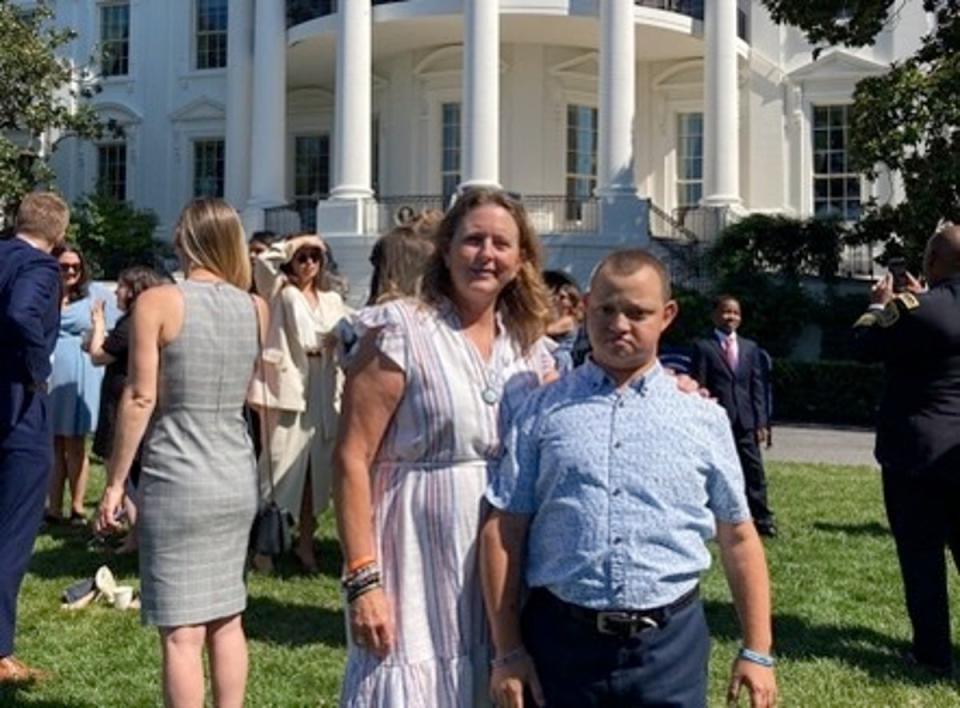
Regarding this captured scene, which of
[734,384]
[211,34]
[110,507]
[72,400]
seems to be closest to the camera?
[110,507]

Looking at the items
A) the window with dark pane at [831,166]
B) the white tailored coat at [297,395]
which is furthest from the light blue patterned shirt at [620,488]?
the window with dark pane at [831,166]

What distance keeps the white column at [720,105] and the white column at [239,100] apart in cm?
1016

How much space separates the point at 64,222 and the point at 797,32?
24.2m

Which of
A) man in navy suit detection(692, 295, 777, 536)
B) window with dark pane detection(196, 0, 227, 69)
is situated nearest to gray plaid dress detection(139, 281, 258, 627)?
man in navy suit detection(692, 295, 777, 536)

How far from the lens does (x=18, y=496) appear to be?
16.5 ft

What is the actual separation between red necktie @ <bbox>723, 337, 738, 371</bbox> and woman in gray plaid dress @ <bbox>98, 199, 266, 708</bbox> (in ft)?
19.8

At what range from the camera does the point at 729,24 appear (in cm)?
2434

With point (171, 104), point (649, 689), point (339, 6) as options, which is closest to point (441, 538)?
point (649, 689)

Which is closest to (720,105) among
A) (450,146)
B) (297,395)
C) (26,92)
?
(450,146)

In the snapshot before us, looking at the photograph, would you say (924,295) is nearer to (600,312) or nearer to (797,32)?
(600,312)

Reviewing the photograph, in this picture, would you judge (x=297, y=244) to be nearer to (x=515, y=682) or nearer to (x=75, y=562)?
(x=75, y=562)

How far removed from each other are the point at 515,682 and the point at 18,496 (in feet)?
9.87

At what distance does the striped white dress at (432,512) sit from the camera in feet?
9.72

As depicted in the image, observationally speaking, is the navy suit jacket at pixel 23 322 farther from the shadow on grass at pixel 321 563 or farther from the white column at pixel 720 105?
the white column at pixel 720 105
